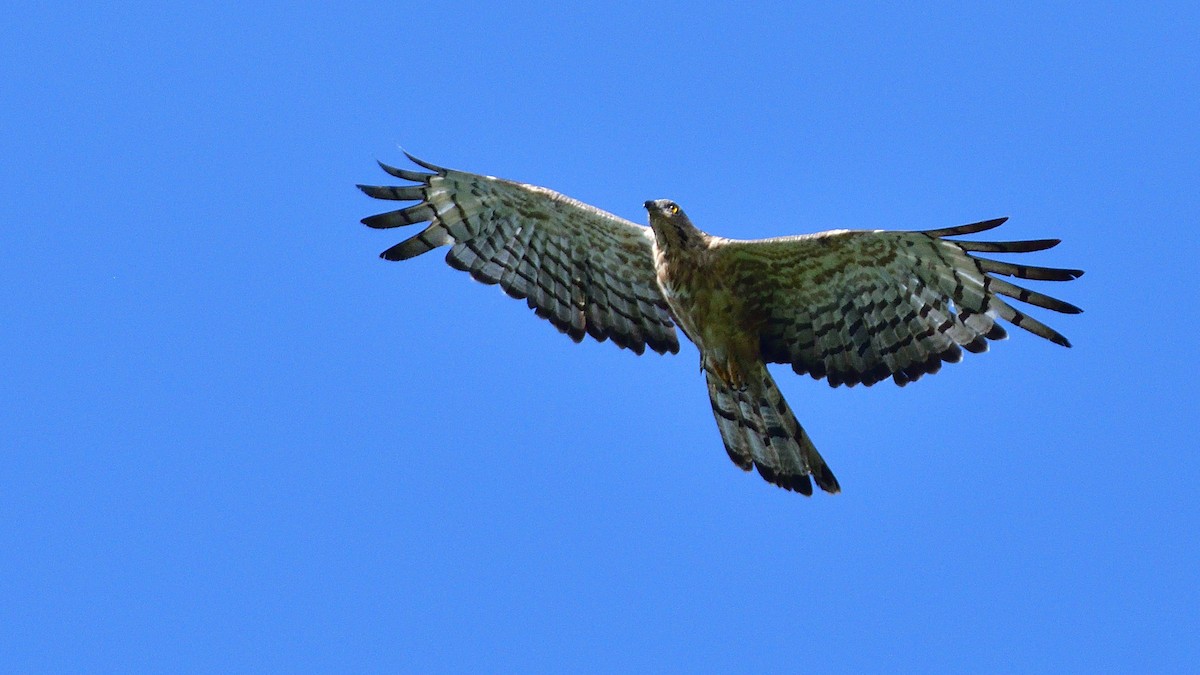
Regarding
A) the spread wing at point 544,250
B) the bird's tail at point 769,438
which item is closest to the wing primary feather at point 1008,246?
the bird's tail at point 769,438

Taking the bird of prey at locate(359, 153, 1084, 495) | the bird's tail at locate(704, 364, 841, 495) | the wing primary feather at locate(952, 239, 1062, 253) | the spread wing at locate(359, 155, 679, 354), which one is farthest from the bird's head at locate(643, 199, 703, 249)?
the wing primary feather at locate(952, 239, 1062, 253)

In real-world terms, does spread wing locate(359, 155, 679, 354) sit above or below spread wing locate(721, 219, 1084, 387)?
above

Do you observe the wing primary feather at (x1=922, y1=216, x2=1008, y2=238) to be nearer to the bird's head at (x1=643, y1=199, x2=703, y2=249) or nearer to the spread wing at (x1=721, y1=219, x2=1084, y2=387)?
the spread wing at (x1=721, y1=219, x2=1084, y2=387)

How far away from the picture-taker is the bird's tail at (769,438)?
11086 millimetres

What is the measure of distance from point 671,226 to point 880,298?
1.55m

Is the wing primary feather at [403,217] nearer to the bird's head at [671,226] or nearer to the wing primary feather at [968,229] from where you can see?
the bird's head at [671,226]

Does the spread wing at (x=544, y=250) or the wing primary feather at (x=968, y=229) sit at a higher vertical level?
the spread wing at (x=544, y=250)

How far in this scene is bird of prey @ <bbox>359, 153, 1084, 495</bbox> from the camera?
34.8ft

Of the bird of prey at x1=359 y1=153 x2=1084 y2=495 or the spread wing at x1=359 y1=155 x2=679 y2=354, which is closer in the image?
the bird of prey at x1=359 y1=153 x2=1084 y2=495

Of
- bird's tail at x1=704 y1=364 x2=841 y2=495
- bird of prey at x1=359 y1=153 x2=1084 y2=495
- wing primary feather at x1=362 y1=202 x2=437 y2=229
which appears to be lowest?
bird's tail at x1=704 y1=364 x2=841 y2=495

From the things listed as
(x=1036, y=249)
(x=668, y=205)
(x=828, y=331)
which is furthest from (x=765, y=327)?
(x=1036, y=249)

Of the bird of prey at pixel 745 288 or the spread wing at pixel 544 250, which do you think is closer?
the bird of prey at pixel 745 288

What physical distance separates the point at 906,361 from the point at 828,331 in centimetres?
61

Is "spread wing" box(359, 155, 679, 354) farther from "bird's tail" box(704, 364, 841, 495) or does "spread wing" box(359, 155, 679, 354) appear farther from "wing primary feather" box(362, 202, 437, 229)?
"bird's tail" box(704, 364, 841, 495)
